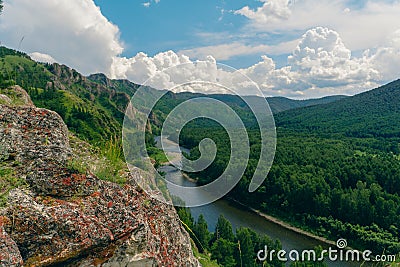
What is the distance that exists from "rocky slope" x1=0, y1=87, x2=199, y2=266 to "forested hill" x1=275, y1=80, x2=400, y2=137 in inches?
5298

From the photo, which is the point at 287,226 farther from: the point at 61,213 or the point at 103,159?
the point at 61,213

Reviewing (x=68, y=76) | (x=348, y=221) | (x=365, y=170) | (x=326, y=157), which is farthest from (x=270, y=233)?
(x=68, y=76)

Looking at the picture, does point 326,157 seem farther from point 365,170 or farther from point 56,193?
point 56,193

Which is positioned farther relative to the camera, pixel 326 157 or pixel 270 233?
pixel 326 157

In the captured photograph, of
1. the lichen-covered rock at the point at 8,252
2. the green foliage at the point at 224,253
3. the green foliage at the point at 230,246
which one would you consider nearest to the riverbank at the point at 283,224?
the green foliage at the point at 230,246

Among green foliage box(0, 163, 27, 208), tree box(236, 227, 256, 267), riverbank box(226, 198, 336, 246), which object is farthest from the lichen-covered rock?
riverbank box(226, 198, 336, 246)

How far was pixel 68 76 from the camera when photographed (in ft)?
559

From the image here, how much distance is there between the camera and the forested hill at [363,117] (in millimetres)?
132000

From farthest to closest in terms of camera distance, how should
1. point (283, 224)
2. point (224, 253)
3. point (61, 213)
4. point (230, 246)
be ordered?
point (283, 224), point (230, 246), point (224, 253), point (61, 213)

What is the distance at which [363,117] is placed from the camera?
A: 157m

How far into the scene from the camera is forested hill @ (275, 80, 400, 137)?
132 m

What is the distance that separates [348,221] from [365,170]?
1898 cm

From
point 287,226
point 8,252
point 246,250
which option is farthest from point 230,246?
point 8,252

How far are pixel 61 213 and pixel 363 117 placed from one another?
174 m
